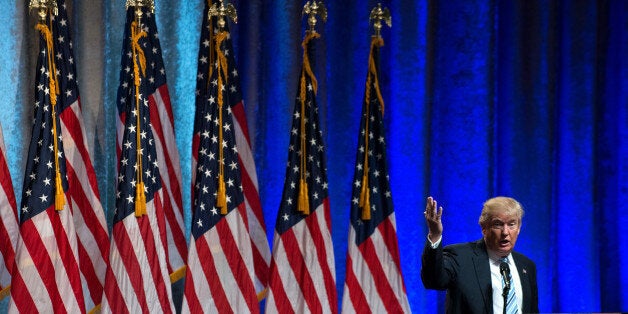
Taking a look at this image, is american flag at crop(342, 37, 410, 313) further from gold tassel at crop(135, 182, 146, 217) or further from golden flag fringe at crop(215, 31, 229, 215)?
gold tassel at crop(135, 182, 146, 217)

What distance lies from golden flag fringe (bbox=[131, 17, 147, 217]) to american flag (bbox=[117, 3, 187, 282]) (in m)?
0.20

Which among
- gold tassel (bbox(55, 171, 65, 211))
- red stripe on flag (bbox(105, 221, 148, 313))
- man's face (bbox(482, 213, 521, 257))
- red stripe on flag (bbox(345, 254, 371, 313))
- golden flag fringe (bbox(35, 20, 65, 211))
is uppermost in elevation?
golden flag fringe (bbox(35, 20, 65, 211))

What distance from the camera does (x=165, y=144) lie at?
615 cm

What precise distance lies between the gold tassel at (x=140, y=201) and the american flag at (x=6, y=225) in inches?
27.7

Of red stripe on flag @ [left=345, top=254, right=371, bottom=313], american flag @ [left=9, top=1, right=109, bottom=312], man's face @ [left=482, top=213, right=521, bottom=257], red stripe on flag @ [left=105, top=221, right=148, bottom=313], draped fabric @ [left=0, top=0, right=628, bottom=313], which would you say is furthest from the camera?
draped fabric @ [left=0, top=0, right=628, bottom=313]

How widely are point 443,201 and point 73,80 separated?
259 centimetres

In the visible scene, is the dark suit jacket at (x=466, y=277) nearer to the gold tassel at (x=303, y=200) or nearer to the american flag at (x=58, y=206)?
the gold tassel at (x=303, y=200)

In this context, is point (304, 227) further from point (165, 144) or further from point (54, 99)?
point (54, 99)

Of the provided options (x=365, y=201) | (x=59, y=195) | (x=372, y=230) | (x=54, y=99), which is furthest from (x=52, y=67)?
(x=372, y=230)

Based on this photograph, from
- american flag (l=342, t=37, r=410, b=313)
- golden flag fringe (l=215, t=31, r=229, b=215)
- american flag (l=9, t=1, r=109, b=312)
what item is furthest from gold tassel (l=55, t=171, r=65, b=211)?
american flag (l=342, t=37, r=410, b=313)

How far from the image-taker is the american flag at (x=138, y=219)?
565cm

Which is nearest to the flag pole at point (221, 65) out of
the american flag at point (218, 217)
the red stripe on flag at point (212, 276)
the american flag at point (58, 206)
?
the american flag at point (218, 217)

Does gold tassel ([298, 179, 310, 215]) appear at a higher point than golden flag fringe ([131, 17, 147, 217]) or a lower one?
lower

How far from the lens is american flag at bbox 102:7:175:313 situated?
5648 mm
